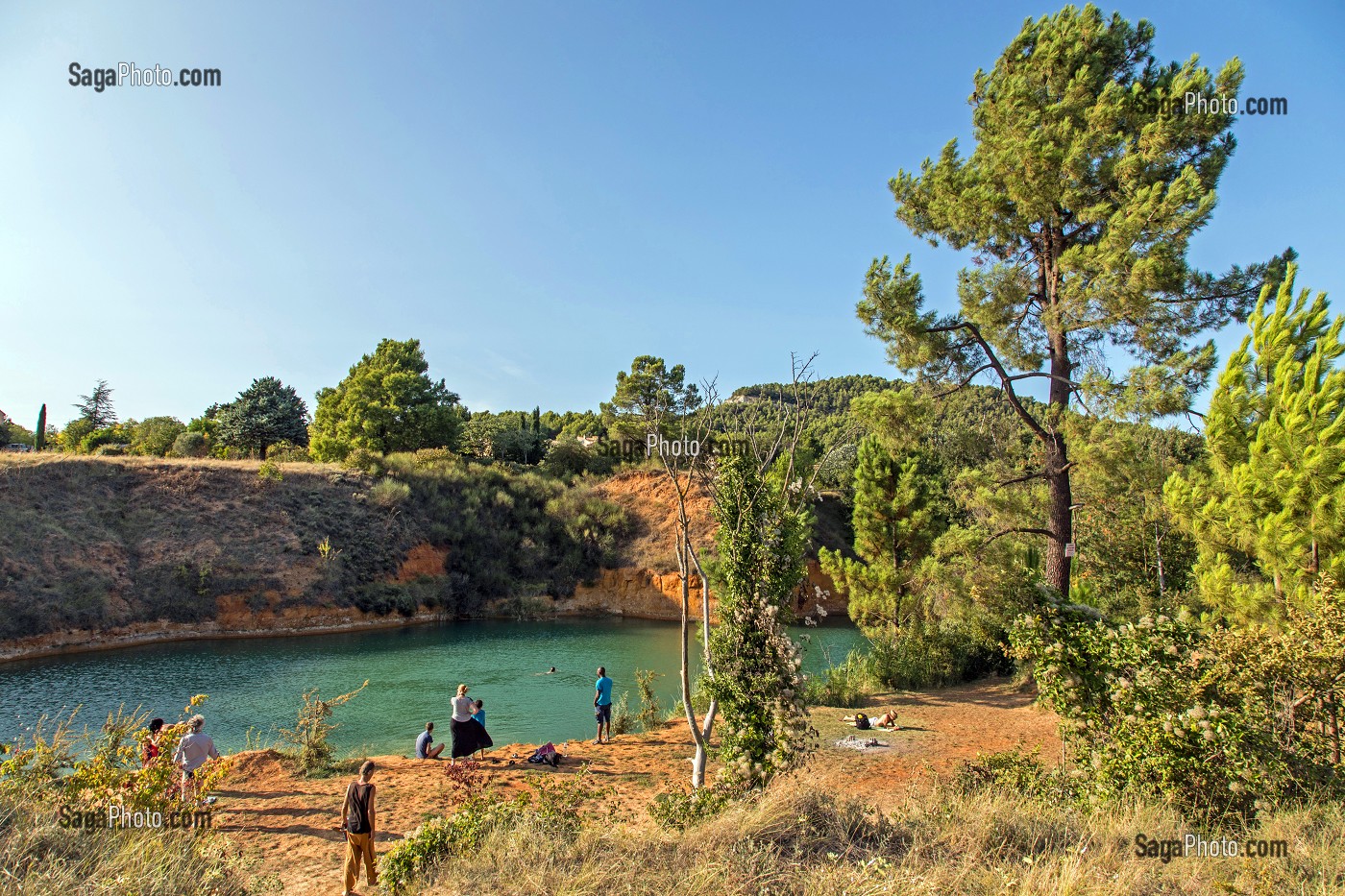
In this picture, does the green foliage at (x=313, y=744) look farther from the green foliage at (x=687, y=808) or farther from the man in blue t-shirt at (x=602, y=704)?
the green foliage at (x=687, y=808)

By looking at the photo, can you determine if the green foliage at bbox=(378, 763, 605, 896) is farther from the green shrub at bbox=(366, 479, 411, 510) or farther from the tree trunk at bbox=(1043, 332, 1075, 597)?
the green shrub at bbox=(366, 479, 411, 510)

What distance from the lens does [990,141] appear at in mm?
13484

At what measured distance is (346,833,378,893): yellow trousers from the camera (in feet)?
20.6

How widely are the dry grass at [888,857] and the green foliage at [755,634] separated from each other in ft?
3.87

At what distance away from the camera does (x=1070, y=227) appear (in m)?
13.1

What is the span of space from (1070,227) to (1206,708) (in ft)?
34.0

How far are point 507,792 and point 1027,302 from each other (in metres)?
12.6

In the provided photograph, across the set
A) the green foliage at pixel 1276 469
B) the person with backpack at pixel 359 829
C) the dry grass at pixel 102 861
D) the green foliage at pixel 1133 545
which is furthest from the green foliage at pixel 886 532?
the dry grass at pixel 102 861

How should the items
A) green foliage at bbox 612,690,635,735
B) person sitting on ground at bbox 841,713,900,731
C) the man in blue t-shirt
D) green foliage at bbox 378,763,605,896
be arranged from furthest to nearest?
green foliage at bbox 612,690,635,735 < the man in blue t-shirt < person sitting on ground at bbox 841,713,900,731 < green foliage at bbox 378,763,605,896

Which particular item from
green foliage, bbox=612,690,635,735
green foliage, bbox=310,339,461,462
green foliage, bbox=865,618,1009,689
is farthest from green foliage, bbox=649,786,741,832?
green foliage, bbox=310,339,461,462

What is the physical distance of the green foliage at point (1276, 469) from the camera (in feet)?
23.3

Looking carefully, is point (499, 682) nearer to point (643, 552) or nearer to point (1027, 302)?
point (1027, 302)

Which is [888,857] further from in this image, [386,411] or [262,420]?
[262,420]

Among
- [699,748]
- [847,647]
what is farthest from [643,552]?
[699,748]
